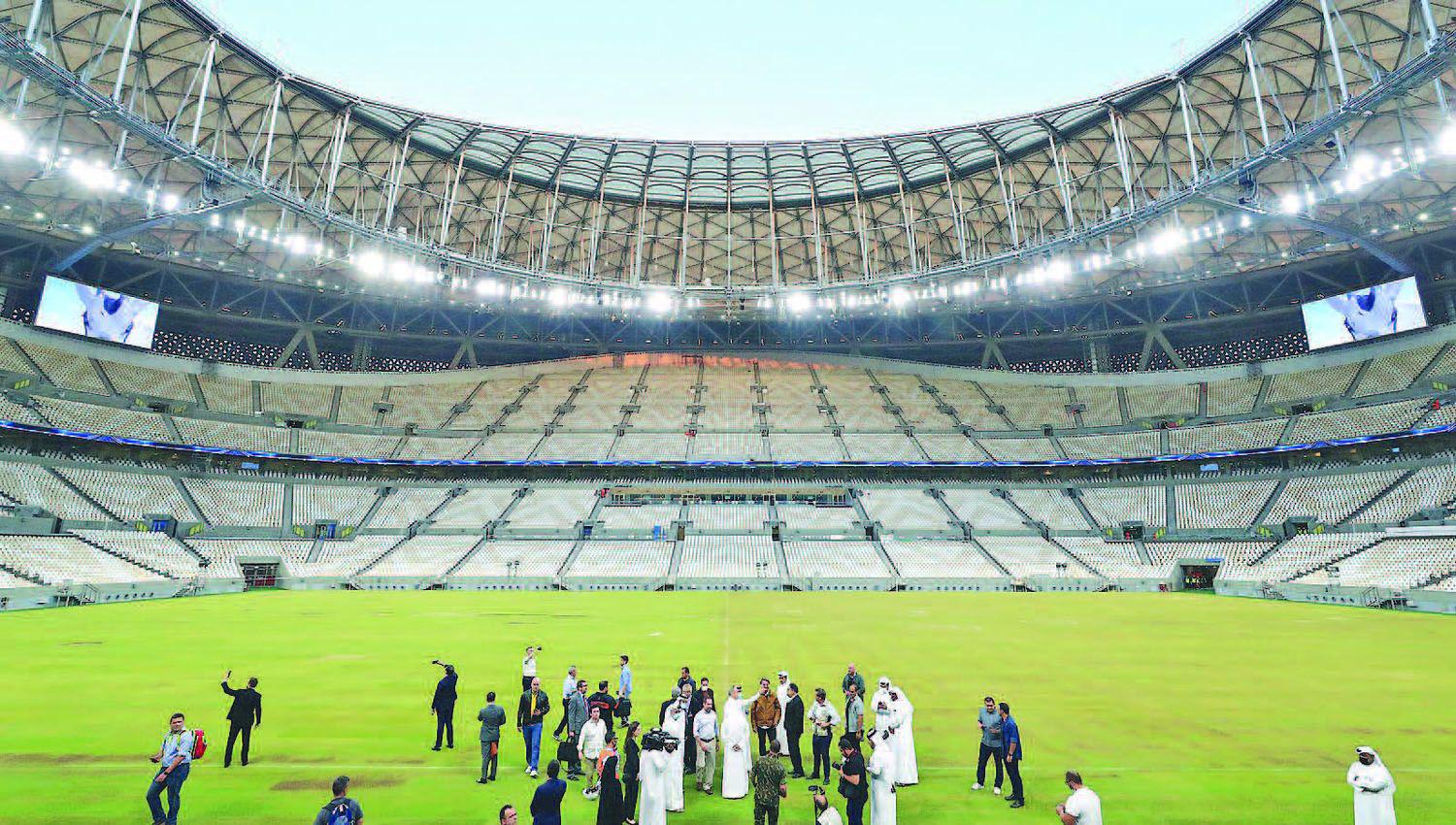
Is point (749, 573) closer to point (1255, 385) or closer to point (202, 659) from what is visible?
point (202, 659)

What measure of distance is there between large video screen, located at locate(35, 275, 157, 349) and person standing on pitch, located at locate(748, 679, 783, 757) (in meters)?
66.2

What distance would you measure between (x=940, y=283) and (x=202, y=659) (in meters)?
49.6

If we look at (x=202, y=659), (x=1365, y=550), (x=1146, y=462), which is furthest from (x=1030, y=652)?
(x=1146, y=462)

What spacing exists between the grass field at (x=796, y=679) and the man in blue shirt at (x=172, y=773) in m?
0.59

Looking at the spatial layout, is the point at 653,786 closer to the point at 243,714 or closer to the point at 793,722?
the point at 793,722

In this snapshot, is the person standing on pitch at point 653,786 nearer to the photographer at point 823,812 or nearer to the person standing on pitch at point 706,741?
the person standing on pitch at point 706,741

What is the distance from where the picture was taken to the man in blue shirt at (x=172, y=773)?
8555 millimetres

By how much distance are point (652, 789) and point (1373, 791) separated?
8324mm

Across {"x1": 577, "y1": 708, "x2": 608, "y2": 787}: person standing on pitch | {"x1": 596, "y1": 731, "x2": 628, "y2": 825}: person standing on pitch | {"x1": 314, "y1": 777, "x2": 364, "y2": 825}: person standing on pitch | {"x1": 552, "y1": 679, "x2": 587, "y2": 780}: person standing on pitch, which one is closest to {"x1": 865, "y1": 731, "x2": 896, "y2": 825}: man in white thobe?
{"x1": 596, "y1": 731, "x2": 628, "y2": 825}: person standing on pitch

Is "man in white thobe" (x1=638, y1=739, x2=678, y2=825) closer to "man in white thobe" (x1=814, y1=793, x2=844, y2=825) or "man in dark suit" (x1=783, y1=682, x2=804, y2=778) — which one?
"man in white thobe" (x1=814, y1=793, x2=844, y2=825)

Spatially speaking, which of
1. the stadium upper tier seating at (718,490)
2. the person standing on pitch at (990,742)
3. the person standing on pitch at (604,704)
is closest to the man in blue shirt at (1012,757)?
the person standing on pitch at (990,742)

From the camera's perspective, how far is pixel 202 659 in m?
20.6

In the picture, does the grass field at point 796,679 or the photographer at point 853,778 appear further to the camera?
the grass field at point 796,679

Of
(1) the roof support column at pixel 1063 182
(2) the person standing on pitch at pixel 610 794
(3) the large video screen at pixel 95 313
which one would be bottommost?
(2) the person standing on pitch at pixel 610 794
